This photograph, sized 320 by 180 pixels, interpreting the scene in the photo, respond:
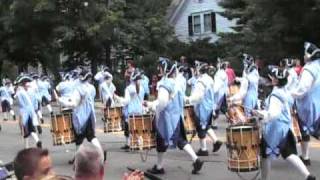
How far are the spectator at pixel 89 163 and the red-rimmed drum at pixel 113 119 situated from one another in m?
10.3

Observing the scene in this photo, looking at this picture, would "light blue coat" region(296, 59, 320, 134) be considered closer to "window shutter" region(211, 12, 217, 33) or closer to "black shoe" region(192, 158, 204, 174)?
"black shoe" region(192, 158, 204, 174)

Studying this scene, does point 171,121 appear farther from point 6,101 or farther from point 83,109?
point 6,101

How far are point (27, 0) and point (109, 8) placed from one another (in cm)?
469

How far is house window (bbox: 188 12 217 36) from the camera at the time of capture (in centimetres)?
4825

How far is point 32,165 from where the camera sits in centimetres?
464

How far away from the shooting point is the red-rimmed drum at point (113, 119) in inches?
591

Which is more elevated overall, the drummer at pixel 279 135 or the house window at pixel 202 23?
the house window at pixel 202 23

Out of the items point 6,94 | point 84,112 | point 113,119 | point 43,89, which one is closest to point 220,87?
point 113,119

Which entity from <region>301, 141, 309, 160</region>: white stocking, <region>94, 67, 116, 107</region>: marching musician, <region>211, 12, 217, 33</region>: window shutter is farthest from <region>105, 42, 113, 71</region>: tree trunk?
<region>301, 141, 309, 160</region>: white stocking

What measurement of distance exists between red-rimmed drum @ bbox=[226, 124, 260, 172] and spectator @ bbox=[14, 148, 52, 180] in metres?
5.05

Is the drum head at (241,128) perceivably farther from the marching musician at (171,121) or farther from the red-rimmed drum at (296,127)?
the red-rimmed drum at (296,127)

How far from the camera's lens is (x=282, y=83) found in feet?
32.0

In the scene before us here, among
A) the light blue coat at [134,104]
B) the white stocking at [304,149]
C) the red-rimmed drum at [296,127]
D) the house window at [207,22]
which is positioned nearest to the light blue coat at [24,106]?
the light blue coat at [134,104]

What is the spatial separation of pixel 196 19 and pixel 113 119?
116 feet
